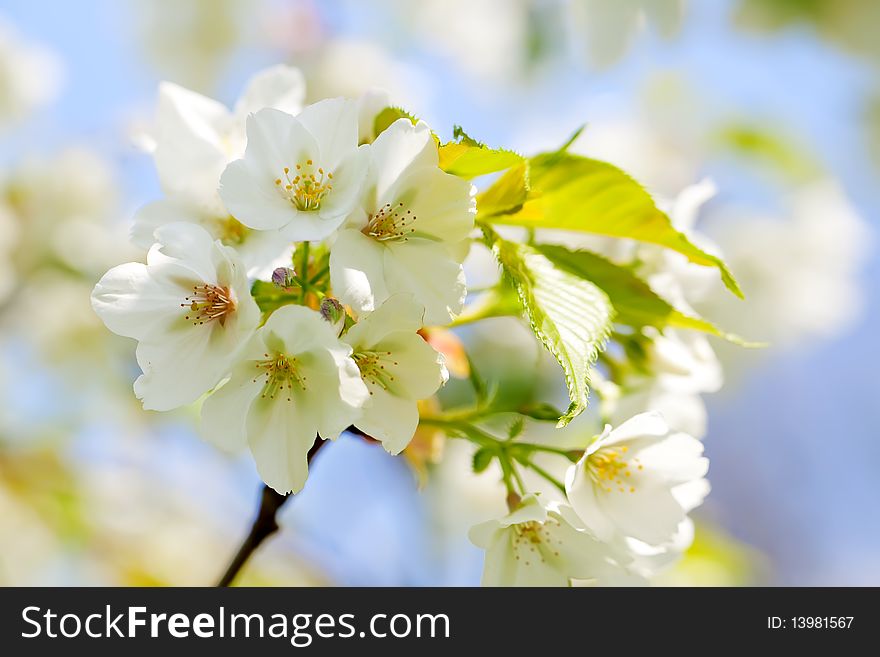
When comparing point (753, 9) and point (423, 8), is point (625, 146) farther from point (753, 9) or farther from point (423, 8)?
point (753, 9)

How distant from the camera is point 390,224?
480 millimetres

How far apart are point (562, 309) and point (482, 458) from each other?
12 centimetres

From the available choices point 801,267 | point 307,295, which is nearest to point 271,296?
point 307,295

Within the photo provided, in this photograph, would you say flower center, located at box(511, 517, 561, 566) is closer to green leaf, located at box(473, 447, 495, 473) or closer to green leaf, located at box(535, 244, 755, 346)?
green leaf, located at box(473, 447, 495, 473)

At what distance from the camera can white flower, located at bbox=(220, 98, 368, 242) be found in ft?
1.54

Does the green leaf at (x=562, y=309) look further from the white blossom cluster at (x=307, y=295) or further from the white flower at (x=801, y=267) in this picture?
the white flower at (x=801, y=267)

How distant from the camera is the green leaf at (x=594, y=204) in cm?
57

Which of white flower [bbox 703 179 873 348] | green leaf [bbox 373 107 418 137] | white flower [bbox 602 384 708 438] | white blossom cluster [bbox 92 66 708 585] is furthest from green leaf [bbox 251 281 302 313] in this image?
white flower [bbox 703 179 873 348]

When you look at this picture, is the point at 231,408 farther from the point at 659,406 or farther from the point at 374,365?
the point at 659,406

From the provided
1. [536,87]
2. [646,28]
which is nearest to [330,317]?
[646,28]

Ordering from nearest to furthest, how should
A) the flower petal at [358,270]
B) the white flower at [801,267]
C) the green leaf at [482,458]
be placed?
the flower petal at [358,270] < the green leaf at [482,458] < the white flower at [801,267]

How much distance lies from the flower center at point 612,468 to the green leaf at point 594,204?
14 cm

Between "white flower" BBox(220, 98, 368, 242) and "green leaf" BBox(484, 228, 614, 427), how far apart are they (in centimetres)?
11

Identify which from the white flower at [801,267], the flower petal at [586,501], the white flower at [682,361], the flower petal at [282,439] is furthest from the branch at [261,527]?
the white flower at [801,267]
